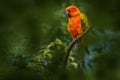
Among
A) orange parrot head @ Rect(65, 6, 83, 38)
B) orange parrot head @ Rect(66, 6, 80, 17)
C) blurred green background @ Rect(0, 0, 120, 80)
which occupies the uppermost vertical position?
orange parrot head @ Rect(65, 6, 83, 38)

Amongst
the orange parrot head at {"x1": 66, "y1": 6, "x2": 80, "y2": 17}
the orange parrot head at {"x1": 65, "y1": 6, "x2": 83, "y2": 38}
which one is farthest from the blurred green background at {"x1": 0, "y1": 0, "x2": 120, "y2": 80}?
the orange parrot head at {"x1": 65, "y1": 6, "x2": 83, "y2": 38}

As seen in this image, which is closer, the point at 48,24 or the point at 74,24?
the point at 48,24

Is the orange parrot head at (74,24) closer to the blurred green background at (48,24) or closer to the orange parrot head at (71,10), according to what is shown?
the orange parrot head at (71,10)

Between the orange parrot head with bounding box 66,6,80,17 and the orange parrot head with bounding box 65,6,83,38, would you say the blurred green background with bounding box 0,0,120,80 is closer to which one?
the orange parrot head with bounding box 66,6,80,17

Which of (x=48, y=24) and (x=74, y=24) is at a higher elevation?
(x=74, y=24)

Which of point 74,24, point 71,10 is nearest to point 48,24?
point 71,10

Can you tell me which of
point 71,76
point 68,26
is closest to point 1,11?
point 71,76

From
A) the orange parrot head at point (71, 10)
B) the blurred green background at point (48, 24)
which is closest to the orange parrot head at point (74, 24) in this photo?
the orange parrot head at point (71, 10)

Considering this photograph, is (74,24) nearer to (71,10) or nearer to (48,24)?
(71,10)

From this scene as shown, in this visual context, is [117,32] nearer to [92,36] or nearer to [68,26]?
[92,36]

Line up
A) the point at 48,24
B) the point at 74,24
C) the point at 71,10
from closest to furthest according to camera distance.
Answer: the point at 48,24
the point at 71,10
the point at 74,24

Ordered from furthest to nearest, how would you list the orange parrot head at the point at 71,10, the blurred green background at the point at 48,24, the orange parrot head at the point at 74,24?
the orange parrot head at the point at 74,24 → the orange parrot head at the point at 71,10 → the blurred green background at the point at 48,24

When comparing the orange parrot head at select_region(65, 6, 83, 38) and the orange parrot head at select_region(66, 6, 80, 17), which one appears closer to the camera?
the orange parrot head at select_region(66, 6, 80, 17)

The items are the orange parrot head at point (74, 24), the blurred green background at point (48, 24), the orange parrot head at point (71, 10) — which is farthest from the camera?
the orange parrot head at point (74, 24)
